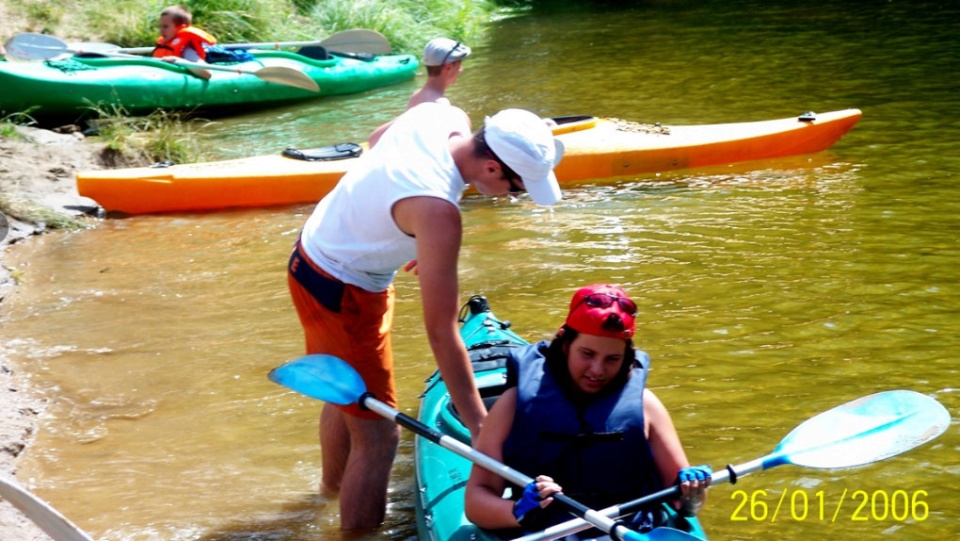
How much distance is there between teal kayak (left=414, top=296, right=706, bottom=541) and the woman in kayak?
0.08 metres

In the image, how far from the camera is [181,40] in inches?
388

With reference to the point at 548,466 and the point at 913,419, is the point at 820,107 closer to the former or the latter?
the point at 913,419

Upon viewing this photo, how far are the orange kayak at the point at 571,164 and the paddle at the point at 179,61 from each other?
1.42 m

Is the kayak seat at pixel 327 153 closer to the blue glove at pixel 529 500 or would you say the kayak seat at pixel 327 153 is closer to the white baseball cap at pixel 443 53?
the white baseball cap at pixel 443 53

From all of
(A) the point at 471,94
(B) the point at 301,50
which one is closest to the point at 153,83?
(B) the point at 301,50

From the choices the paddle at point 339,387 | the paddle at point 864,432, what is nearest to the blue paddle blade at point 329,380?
the paddle at point 339,387

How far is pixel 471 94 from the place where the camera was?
35.8 ft

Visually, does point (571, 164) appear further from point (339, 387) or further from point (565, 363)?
point (565, 363)

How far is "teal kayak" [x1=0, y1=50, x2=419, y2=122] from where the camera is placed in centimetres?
878

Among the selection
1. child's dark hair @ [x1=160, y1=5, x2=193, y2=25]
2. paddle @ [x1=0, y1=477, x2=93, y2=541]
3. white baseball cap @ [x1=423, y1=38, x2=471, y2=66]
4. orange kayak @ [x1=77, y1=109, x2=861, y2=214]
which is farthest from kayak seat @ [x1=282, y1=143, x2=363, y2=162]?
paddle @ [x1=0, y1=477, x2=93, y2=541]

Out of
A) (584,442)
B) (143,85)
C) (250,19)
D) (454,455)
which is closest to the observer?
(584,442)

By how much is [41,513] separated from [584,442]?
1.34m

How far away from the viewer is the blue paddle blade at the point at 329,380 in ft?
10.0

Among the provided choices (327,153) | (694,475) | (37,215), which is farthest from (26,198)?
(694,475)
